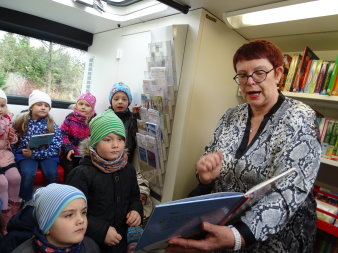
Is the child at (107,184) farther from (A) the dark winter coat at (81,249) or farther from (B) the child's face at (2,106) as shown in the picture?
(B) the child's face at (2,106)

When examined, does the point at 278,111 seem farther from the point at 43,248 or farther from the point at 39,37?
the point at 39,37

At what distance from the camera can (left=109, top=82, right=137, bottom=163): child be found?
1975mm

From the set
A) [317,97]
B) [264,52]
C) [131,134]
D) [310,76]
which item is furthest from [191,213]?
[131,134]

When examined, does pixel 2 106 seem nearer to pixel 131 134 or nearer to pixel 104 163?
pixel 131 134

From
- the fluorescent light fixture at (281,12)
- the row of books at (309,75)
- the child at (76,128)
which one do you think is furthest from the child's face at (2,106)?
the row of books at (309,75)

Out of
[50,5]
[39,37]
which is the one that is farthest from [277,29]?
[39,37]

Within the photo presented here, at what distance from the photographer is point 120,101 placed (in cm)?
202

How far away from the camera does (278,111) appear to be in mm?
967

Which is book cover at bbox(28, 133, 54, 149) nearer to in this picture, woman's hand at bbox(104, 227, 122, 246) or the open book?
woman's hand at bbox(104, 227, 122, 246)

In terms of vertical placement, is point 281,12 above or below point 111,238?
above

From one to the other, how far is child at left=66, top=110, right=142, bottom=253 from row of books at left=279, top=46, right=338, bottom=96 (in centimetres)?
113

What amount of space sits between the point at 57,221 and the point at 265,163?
2.69ft

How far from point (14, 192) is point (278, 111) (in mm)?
1839

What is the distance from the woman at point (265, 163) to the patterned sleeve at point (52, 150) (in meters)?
1.42
